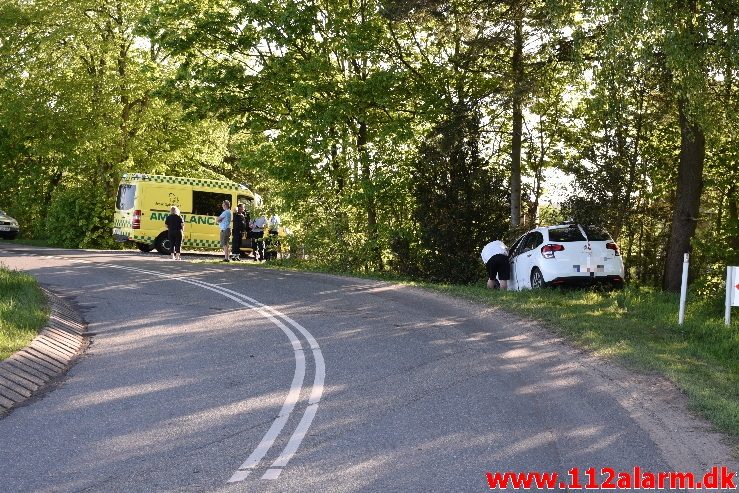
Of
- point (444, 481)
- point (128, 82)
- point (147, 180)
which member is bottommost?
point (444, 481)

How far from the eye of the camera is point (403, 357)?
35.3 feet

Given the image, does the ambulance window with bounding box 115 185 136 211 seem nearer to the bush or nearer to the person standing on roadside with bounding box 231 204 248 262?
the bush

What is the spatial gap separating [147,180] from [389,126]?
39.0 ft

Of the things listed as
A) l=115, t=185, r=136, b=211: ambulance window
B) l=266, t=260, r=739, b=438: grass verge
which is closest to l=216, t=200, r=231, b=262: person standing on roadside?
l=115, t=185, r=136, b=211: ambulance window

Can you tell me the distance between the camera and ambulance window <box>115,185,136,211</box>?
111 feet

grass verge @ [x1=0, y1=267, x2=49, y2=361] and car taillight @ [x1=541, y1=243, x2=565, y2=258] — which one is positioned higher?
car taillight @ [x1=541, y1=243, x2=565, y2=258]

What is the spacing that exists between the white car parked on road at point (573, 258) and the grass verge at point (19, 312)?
1022 centimetres

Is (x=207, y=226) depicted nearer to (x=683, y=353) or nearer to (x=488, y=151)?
(x=488, y=151)

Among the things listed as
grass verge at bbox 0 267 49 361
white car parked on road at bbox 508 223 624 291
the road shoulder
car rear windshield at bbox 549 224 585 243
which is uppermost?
car rear windshield at bbox 549 224 585 243

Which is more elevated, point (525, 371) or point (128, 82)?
point (128, 82)

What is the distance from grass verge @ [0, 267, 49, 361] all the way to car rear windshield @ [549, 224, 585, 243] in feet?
34.6

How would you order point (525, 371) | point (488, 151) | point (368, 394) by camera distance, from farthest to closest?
1. point (488, 151)
2. point (525, 371)
3. point (368, 394)

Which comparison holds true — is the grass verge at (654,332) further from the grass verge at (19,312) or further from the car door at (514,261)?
the grass verge at (19,312)

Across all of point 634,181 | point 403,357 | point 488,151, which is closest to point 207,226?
point 488,151
